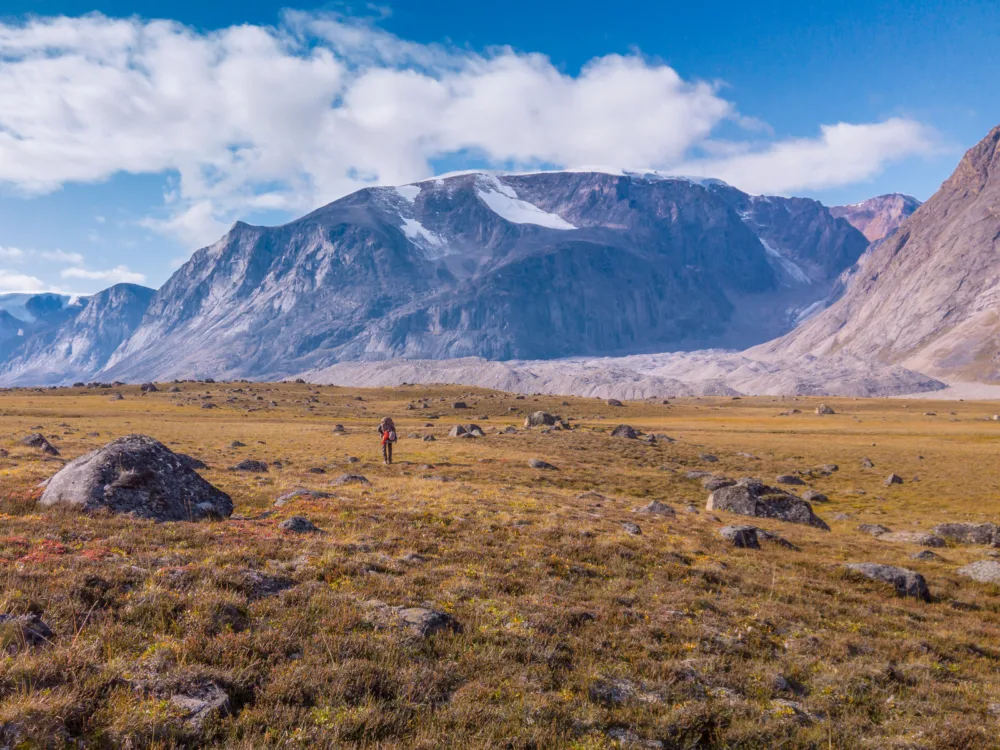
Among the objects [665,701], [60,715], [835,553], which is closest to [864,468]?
[835,553]

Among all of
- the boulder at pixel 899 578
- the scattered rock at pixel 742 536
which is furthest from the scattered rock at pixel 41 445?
the boulder at pixel 899 578

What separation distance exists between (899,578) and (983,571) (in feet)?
19.5

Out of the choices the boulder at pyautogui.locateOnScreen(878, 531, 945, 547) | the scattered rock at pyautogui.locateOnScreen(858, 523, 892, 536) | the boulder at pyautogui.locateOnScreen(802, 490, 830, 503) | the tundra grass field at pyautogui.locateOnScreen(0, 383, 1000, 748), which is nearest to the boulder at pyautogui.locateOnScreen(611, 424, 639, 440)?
the boulder at pyautogui.locateOnScreen(802, 490, 830, 503)

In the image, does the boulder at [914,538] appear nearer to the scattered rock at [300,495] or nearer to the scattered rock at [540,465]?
the scattered rock at [540,465]

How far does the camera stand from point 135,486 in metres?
17.3

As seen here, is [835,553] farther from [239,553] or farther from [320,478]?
[320,478]

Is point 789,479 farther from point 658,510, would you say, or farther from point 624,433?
point 624,433

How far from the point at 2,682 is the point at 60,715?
3.63ft

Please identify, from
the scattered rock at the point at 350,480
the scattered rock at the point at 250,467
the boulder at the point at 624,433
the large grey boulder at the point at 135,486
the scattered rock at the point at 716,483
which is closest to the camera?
the large grey boulder at the point at 135,486

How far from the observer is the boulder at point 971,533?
2808 cm

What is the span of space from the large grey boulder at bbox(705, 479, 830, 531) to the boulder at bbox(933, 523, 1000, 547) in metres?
5.49

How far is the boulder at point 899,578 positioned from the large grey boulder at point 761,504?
12.6 metres

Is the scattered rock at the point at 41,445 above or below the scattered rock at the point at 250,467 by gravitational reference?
above

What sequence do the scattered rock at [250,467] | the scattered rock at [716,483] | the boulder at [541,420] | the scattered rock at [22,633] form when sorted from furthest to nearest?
the boulder at [541,420] → the scattered rock at [716,483] → the scattered rock at [250,467] → the scattered rock at [22,633]
